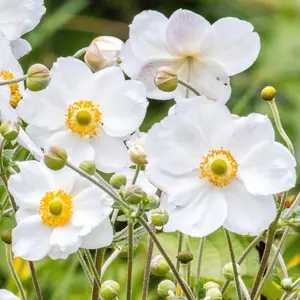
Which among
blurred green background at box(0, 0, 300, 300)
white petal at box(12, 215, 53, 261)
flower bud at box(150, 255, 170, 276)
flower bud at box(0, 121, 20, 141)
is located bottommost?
blurred green background at box(0, 0, 300, 300)

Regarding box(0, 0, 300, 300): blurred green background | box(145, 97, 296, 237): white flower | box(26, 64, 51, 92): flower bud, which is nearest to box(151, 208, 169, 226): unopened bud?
box(145, 97, 296, 237): white flower

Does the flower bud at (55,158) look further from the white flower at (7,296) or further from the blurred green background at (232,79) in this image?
the blurred green background at (232,79)

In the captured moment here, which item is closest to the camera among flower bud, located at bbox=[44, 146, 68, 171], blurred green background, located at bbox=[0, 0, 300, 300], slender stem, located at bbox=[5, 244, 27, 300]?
flower bud, located at bbox=[44, 146, 68, 171]

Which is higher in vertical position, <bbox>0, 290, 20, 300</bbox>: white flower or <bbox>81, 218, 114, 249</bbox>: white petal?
<bbox>81, 218, 114, 249</bbox>: white petal

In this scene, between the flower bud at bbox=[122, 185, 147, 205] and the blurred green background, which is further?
the blurred green background

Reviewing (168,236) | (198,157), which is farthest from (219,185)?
(168,236)

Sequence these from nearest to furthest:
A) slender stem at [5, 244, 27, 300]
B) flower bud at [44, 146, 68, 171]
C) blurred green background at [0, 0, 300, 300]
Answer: flower bud at [44, 146, 68, 171] < slender stem at [5, 244, 27, 300] < blurred green background at [0, 0, 300, 300]

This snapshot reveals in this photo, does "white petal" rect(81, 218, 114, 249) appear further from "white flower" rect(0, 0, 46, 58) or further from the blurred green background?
the blurred green background

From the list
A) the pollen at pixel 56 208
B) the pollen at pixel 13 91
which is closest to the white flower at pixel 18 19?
the pollen at pixel 13 91
